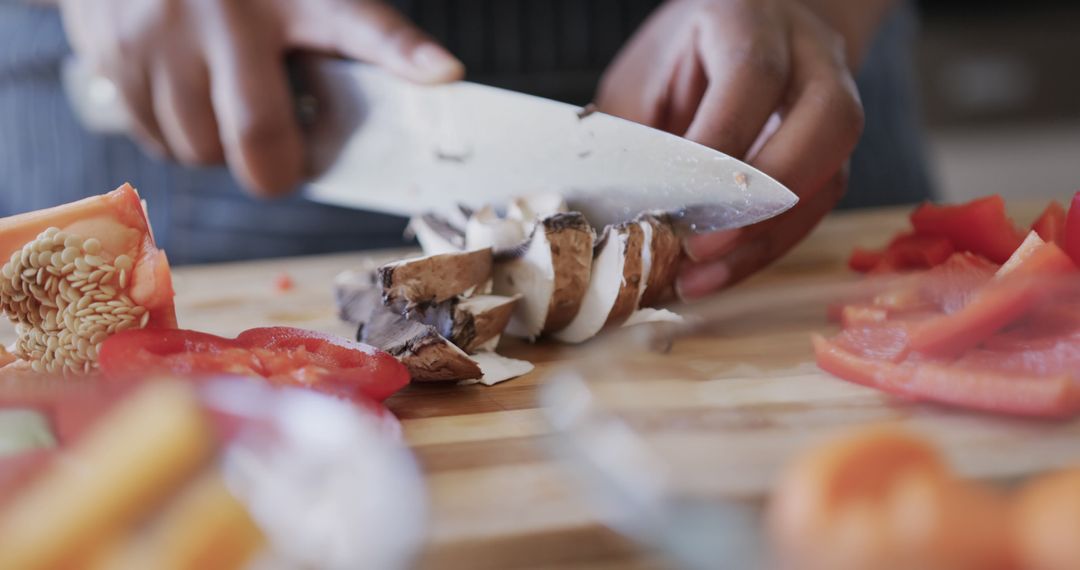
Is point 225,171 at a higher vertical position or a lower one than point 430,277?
lower

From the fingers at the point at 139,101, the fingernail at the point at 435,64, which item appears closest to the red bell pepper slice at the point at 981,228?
the fingernail at the point at 435,64

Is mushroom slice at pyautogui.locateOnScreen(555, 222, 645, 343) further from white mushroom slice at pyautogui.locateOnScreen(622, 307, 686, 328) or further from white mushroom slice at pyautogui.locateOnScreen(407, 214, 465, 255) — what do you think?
white mushroom slice at pyautogui.locateOnScreen(407, 214, 465, 255)

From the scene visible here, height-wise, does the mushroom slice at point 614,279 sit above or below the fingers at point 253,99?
below

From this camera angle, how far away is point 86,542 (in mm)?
728

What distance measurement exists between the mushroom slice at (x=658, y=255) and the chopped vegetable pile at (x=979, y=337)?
0.82 ft

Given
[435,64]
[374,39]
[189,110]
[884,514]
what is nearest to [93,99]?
[189,110]

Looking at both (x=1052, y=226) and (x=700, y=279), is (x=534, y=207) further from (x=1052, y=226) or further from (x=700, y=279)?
(x=1052, y=226)

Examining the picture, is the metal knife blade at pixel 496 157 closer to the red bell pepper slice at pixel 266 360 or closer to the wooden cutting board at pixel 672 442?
the wooden cutting board at pixel 672 442

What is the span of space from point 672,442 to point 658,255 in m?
0.56

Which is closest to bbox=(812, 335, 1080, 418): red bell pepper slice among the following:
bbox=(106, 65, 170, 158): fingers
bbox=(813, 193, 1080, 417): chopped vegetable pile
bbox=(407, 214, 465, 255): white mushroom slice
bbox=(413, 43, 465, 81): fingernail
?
bbox=(813, 193, 1080, 417): chopped vegetable pile

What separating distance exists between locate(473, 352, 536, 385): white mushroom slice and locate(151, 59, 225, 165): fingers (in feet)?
3.09

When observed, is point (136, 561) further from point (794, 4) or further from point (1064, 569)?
point (794, 4)

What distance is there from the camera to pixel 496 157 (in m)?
1.68

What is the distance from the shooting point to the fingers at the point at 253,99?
1.85 m
